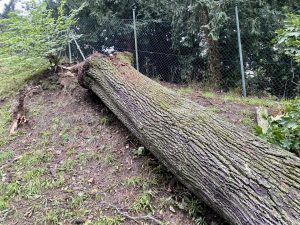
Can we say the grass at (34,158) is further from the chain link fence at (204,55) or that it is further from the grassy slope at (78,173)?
the chain link fence at (204,55)

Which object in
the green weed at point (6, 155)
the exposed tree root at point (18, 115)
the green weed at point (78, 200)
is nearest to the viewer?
the green weed at point (78, 200)

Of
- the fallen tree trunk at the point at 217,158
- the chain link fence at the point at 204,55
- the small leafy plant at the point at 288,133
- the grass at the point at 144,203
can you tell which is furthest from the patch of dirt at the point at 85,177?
the chain link fence at the point at 204,55

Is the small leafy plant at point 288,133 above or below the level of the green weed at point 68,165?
above

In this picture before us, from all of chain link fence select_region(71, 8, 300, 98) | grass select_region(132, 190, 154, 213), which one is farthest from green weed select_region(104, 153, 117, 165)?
chain link fence select_region(71, 8, 300, 98)

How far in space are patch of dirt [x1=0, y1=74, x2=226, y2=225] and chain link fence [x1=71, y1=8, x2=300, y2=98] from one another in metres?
2.87

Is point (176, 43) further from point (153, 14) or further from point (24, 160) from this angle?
point (24, 160)

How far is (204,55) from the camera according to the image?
6781 millimetres

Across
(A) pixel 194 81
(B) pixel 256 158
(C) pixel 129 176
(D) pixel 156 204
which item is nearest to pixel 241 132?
(B) pixel 256 158

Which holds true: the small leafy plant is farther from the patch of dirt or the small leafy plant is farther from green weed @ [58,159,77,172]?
green weed @ [58,159,77,172]

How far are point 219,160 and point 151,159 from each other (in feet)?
3.21

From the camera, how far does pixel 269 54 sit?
252 inches

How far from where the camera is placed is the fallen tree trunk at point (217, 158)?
74.7 inches

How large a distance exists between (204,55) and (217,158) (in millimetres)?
4867

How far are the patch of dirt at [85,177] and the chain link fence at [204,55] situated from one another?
2.87 m
